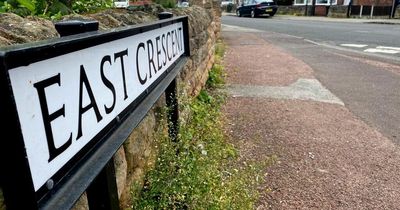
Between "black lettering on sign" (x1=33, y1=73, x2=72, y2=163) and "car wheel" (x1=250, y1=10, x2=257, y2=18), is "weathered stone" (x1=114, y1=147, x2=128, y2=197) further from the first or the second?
"car wheel" (x1=250, y1=10, x2=257, y2=18)

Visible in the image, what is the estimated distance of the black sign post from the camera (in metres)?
0.66

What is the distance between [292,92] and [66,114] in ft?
17.9

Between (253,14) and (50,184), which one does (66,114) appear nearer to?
(50,184)

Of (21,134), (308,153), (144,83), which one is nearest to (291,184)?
(308,153)

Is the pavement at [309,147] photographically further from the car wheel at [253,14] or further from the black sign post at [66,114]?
the car wheel at [253,14]

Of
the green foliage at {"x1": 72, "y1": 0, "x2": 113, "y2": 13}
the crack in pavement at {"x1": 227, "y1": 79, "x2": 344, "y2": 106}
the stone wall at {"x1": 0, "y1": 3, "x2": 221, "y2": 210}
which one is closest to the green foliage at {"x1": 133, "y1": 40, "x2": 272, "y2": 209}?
the stone wall at {"x1": 0, "y1": 3, "x2": 221, "y2": 210}

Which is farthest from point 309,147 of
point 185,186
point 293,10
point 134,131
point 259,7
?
point 293,10

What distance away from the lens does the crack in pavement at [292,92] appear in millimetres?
5689

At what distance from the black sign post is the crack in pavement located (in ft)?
15.0

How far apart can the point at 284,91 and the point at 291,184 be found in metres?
3.14

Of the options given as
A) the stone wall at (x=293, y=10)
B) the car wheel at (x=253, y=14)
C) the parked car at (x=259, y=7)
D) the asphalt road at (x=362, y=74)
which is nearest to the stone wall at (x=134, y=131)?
the asphalt road at (x=362, y=74)

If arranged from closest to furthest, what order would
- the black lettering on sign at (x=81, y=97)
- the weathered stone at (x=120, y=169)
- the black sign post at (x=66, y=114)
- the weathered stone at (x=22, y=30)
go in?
the black sign post at (x=66, y=114), the black lettering on sign at (x=81, y=97), the weathered stone at (x=22, y=30), the weathered stone at (x=120, y=169)

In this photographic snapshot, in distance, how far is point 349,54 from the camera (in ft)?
34.1

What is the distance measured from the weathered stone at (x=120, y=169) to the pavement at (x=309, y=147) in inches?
52.3
